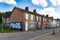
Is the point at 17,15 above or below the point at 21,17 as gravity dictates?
above

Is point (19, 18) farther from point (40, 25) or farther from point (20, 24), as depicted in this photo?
point (40, 25)

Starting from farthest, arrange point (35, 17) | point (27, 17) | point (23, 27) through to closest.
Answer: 1. point (35, 17)
2. point (27, 17)
3. point (23, 27)

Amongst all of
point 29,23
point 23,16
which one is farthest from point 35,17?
point 23,16

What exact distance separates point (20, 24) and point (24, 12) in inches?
169

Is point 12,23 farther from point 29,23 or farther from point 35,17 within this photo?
point 35,17

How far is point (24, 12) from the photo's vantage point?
5819 centimetres

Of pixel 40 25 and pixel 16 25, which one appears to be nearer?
pixel 16 25

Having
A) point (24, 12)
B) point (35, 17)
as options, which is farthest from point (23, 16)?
point (35, 17)

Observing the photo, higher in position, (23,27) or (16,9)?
(16,9)

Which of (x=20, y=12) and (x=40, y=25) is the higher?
(x=20, y=12)

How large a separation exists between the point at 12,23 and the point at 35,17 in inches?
547

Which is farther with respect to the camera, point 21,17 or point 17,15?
point 17,15

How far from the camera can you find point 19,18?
58.0 m

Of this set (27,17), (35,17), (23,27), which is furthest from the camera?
(35,17)
